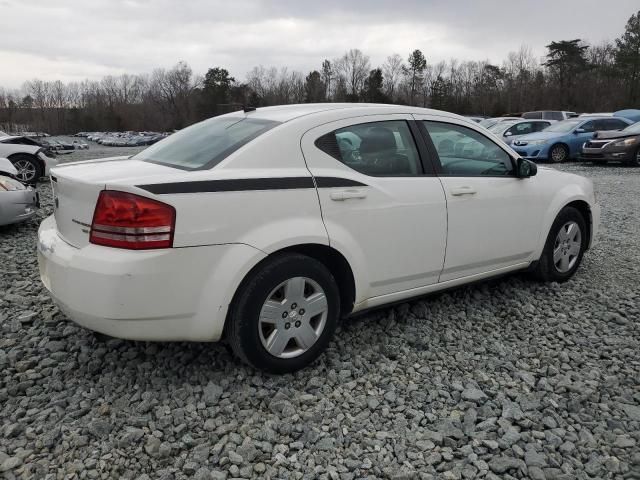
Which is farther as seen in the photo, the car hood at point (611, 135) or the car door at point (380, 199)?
the car hood at point (611, 135)

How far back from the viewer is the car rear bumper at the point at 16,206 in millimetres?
6496

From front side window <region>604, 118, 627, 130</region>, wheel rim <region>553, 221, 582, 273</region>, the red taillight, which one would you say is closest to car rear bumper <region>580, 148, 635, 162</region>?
front side window <region>604, 118, 627, 130</region>

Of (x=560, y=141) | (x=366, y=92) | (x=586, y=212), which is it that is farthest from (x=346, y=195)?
(x=366, y=92)

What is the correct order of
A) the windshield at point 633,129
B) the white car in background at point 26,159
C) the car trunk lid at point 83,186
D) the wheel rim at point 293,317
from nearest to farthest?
the car trunk lid at point 83,186
the wheel rim at point 293,317
the white car in background at point 26,159
the windshield at point 633,129

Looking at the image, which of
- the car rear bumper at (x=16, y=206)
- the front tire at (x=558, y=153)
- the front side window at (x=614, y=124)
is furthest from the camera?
the front side window at (x=614, y=124)

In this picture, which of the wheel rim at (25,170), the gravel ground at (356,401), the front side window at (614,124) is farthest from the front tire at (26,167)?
the front side window at (614,124)

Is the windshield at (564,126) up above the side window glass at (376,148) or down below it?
above

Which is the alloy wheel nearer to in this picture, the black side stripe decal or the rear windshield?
the rear windshield

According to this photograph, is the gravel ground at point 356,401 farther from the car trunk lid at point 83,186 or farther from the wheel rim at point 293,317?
the car trunk lid at point 83,186

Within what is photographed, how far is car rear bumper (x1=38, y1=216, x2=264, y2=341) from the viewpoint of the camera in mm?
2582

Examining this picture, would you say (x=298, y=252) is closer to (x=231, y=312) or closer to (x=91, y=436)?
(x=231, y=312)

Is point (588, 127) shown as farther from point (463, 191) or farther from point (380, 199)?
point (380, 199)

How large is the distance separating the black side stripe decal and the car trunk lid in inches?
4.9

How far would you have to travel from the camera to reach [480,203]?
150 inches
